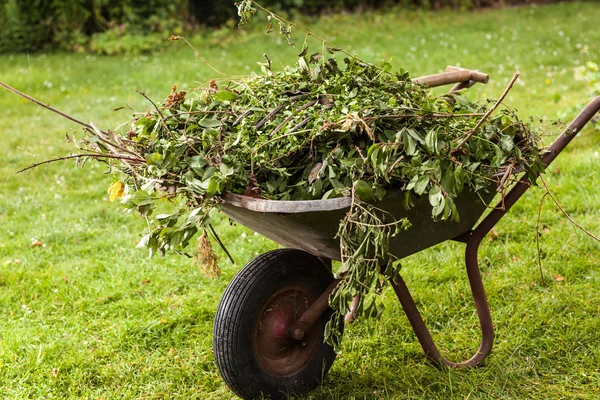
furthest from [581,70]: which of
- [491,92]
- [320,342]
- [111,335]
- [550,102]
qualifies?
[111,335]

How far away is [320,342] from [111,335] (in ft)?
3.37

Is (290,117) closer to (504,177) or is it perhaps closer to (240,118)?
(240,118)

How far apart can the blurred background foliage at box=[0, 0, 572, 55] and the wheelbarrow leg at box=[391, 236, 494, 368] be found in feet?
27.7

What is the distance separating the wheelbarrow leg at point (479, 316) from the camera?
2.45 metres

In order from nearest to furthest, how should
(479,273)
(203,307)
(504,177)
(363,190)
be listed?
(363,190) → (504,177) → (479,273) → (203,307)

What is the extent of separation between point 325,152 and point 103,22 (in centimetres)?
987

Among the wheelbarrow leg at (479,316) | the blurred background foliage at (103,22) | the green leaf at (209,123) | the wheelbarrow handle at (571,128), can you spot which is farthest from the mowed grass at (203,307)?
the blurred background foliage at (103,22)

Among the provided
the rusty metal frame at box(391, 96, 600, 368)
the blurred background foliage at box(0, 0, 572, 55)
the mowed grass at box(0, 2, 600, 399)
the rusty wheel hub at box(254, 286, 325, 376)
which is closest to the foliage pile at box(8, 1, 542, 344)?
the rusty metal frame at box(391, 96, 600, 368)

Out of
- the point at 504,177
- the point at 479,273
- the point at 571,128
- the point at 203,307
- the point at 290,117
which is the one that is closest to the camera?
the point at 504,177

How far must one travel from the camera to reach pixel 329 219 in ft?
6.49

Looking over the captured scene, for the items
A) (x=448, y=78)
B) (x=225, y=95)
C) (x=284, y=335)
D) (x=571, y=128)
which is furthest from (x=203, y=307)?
(x=571, y=128)

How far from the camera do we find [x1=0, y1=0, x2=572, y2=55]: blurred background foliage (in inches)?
414

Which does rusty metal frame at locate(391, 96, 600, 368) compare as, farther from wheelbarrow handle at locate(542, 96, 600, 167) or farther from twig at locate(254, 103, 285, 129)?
twig at locate(254, 103, 285, 129)

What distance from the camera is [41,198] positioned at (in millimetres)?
4734
